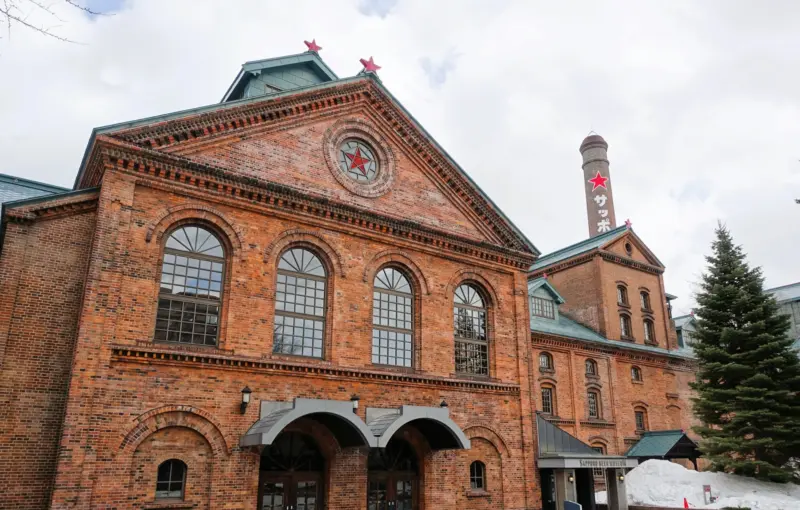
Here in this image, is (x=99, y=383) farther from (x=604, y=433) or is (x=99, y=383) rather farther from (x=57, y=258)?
(x=604, y=433)

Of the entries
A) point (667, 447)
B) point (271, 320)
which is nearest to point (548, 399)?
point (667, 447)

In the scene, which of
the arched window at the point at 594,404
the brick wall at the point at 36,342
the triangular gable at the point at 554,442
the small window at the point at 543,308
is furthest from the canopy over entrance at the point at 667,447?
the brick wall at the point at 36,342

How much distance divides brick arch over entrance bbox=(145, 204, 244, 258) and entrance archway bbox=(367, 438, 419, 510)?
6.73 m

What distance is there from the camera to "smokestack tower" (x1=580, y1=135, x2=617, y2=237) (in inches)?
1783

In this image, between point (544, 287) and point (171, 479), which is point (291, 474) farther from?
point (544, 287)

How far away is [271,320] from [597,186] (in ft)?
118

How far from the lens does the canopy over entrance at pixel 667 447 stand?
2731cm

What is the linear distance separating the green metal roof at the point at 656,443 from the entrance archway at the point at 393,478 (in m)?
14.3

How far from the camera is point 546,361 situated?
91.8 feet

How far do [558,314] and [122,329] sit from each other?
77.4 feet

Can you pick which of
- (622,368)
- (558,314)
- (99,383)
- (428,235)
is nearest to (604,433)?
(622,368)

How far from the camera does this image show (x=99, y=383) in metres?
13.1

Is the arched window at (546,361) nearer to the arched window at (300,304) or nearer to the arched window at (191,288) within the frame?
the arched window at (300,304)

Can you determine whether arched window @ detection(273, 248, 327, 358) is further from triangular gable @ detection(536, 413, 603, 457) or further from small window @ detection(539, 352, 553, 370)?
small window @ detection(539, 352, 553, 370)
